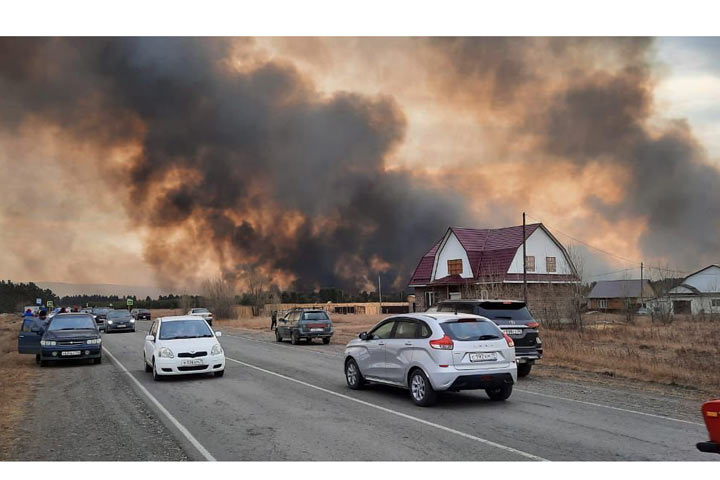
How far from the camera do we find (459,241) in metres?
51.8

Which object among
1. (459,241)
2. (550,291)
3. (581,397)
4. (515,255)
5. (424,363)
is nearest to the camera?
(424,363)

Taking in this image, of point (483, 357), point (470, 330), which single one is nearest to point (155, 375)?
point (470, 330)

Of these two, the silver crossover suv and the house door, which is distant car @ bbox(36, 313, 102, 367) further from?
the house door

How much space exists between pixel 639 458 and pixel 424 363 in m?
4.76

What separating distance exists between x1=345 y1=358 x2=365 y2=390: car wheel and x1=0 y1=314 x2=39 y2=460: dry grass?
22.4 feet

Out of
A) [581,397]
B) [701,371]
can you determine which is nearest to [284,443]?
[581,397]

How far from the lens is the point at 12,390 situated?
14.9 meters

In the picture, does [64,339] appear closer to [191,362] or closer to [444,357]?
[191,362]

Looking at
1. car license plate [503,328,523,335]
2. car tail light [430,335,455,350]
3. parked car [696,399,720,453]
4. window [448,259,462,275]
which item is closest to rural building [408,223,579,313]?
window [448,259,462,275]

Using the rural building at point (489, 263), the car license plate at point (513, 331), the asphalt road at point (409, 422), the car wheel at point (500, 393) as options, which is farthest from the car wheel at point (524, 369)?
the rural building at point (489, 263)

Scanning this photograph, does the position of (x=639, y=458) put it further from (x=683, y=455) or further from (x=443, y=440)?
(x=443, y=440)

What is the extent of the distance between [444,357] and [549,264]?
1648 inches

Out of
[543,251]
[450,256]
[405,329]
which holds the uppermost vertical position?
[543,251]

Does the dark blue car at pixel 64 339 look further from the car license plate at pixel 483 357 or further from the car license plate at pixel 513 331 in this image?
the car license plate at pixel 483 357
